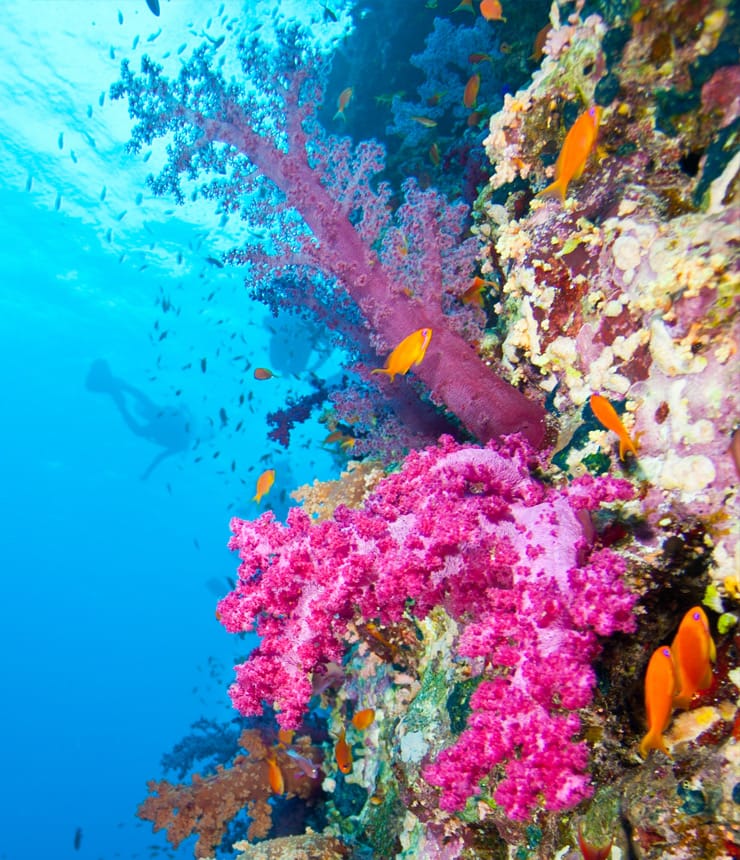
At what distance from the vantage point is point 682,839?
1.50m

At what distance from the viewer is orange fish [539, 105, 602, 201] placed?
2342mm

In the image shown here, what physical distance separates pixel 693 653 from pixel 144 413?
48226mm

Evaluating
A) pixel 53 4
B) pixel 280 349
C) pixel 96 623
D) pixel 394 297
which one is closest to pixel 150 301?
pixel 280 349

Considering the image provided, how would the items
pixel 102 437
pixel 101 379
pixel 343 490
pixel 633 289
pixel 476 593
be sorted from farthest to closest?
pixel 102 437 < pixel 101 379 < pixel 343 490 < pixel 633 289 < pixel 476 593

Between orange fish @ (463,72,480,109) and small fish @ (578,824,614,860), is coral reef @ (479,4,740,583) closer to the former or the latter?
small fish @ (578,824,614,860)

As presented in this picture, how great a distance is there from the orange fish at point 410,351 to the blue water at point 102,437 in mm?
15950

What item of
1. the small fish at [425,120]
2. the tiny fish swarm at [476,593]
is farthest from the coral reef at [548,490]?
A: the small fish at [425,120]

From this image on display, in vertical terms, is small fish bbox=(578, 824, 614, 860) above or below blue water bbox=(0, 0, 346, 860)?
below

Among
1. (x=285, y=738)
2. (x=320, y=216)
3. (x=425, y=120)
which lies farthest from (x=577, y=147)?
(x=285, y=738)

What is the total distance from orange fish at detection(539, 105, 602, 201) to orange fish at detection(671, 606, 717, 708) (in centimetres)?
206

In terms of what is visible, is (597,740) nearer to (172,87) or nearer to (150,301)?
(172,87)


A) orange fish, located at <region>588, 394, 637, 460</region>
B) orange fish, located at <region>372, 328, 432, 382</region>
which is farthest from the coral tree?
orange fish, located at <region>588, 394, 637, 460</region>

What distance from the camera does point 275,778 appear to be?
4.65 m

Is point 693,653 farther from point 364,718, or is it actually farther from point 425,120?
point 425,120
